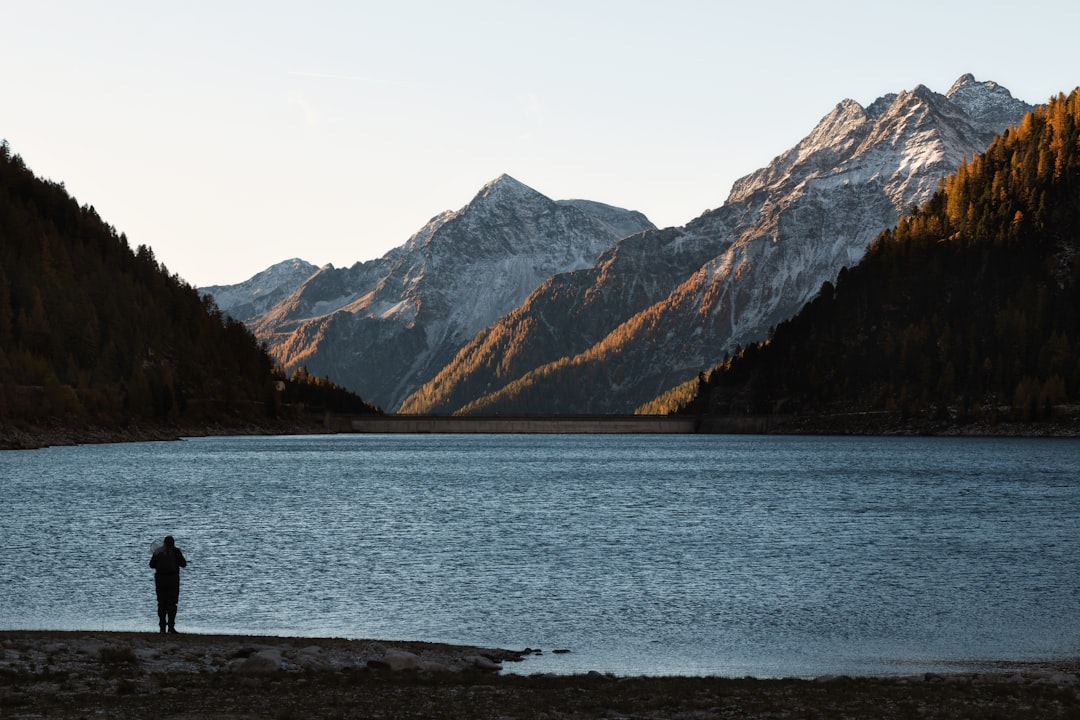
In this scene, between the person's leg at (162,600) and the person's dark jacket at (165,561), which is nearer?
the person's dark jacket at (165,561)

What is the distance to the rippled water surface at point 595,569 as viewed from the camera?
48.3 metres

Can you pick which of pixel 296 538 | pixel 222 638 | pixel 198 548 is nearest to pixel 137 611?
pixel 222 638

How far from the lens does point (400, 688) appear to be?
34.6m

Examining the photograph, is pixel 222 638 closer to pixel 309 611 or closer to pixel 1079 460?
pixel 309 611

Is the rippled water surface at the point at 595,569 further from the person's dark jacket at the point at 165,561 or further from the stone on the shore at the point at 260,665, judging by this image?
the stone on the shore at the point at 260,665

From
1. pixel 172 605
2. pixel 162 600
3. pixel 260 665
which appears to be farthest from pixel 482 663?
pixel 162 600

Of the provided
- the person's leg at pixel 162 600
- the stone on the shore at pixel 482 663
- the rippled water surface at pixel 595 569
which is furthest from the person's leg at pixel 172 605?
the stone on the shore at pixel 482 663

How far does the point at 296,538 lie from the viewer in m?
83.1

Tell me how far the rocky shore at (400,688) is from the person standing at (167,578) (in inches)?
144

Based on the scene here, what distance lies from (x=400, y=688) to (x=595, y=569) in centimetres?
3492

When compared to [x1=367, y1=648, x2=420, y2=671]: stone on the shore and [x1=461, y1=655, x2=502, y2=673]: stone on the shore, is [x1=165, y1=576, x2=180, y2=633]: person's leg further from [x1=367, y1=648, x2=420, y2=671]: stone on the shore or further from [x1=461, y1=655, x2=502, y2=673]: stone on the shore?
[x1=461, y1=655, x2=502, y2=673]: stone on the shore

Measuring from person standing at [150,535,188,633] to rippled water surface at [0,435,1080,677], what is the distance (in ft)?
12.1

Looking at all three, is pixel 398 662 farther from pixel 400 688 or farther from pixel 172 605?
pixel 172 605

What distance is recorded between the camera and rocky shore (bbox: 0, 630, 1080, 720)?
3105cm
